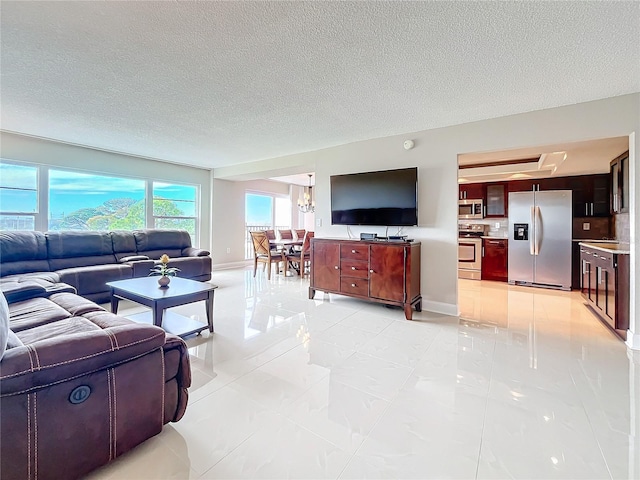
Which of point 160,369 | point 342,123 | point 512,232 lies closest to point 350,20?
point 342,123

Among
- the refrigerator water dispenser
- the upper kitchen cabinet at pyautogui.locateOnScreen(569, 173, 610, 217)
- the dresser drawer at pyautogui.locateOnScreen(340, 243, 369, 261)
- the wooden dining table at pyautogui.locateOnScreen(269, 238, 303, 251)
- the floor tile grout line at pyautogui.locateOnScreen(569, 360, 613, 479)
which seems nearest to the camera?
the floor tile grout line at pyautogui.locateOnScreen(569, 360, 613, 479)

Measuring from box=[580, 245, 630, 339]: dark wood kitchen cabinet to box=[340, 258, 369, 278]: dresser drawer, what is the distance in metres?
2.55

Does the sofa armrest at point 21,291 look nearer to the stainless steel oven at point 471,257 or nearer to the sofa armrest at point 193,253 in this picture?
the sofa armrest at point 193,253

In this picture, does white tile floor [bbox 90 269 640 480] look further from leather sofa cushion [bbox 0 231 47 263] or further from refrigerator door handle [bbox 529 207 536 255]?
leather sofa cushion [bbox 0 231 47 263]

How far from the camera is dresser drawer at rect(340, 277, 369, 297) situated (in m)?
3.74

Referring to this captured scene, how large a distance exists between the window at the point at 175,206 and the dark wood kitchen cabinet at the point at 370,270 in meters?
3.67

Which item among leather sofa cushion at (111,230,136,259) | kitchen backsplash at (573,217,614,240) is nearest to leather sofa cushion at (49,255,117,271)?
leather sofa cushion at (111,230,136,259)

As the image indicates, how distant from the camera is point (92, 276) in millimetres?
3697

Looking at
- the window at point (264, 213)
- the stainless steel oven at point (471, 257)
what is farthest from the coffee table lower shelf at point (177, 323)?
the stainless steel oven at point (471, 257)

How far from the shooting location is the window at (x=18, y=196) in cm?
411

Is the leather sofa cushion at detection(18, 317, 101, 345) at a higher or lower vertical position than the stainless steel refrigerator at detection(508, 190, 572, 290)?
lower

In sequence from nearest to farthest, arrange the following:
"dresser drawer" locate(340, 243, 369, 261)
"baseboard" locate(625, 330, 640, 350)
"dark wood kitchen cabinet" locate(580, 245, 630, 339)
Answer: "baseboard" locate(625, 330, 640, 350) → "dark wood kitchen cabinet" locate(580, 245, 630, 339) → "dresser drawer" locate(340, 243, 369, 261)

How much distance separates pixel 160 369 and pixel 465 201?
632 centimetres

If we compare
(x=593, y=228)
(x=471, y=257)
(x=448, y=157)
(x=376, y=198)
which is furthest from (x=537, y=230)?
(x=376, y=198)
